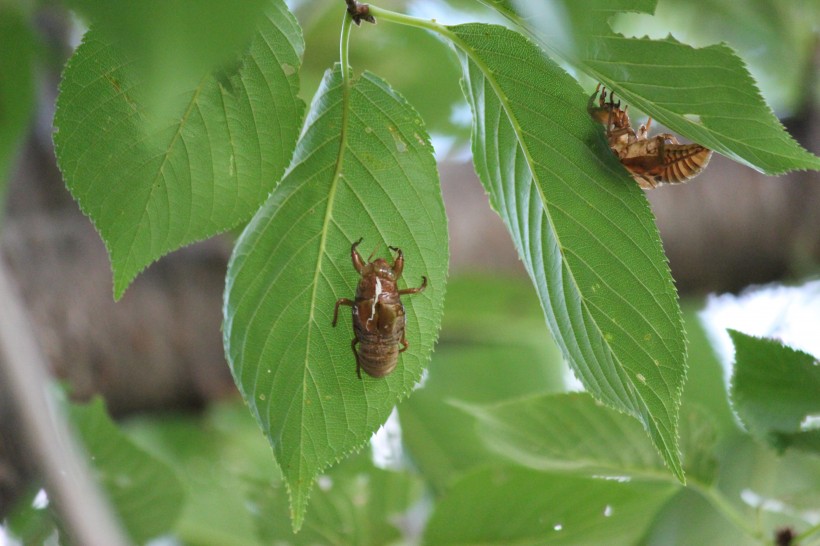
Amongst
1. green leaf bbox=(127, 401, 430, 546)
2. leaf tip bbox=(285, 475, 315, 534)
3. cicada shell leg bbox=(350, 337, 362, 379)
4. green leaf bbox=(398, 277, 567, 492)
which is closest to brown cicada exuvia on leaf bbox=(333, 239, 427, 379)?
cicada shell leg bbox=(350, 337, 362, 379)

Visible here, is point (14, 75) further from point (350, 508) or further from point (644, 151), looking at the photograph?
point (350, 508)

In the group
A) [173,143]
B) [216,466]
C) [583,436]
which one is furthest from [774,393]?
[216,466]

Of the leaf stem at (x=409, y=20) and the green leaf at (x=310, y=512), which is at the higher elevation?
the leaf stem at (x=409, y=20)

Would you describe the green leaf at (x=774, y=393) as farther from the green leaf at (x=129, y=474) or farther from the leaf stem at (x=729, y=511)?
the green leaf at (x=129, y=474)

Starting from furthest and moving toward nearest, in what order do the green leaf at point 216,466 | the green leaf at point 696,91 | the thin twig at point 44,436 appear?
1. the green leaf at point 216,466
2. the green leaf at point 696,91
3. the thin twig at point 44,436

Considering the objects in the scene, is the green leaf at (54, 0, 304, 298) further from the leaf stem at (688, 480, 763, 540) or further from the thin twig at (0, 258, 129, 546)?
the leaf stem at (688, 480, 763, 540)

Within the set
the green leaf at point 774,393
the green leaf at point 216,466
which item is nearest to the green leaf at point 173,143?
the green leaf at point 774,393

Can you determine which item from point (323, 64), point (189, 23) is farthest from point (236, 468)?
point (189, 23)
